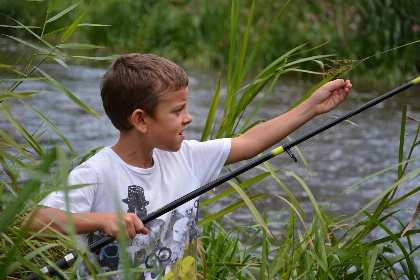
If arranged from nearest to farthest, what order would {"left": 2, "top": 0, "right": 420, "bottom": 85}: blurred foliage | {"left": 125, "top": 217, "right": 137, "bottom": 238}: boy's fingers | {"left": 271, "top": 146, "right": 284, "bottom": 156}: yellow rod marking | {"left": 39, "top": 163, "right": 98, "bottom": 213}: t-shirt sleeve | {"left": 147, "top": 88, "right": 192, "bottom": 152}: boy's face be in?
{"left": 125, "top": 217, "right": 137, "bottom": 238}: boy's fingers
{"left": 39, "top": 163, "right": 98, "bottom": 213}: t-shirt sleeve
{"left": 271, "top": 146, "right": 284, "bottom": 156}: yellow rod marking
{"left": 147, "top": 88, "right": 192, "bottom": 152}: boy's face
{"left": 2, "top": 0, "right": 420, "bottom": 85}: blurred foliage

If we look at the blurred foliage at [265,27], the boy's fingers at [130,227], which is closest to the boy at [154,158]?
the boy's fingers at [130,227]

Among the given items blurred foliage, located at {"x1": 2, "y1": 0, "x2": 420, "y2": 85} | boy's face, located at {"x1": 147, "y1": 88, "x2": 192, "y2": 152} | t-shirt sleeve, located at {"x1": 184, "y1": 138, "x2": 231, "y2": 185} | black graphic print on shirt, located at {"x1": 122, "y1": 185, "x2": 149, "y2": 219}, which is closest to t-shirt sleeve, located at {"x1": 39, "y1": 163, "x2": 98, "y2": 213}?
black graphic print on shirt, located at {"x1": 122, "y1": 185, "x2": 149, "y2": 219}

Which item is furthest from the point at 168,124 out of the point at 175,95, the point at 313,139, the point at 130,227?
the point at 313,139

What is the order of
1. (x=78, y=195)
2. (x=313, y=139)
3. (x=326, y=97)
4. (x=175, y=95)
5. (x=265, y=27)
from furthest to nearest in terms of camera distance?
(x=265, y=27)
(x=313, y=139)
(x=326, y=97)
(x=175, y=95)
(x=78, y=195)

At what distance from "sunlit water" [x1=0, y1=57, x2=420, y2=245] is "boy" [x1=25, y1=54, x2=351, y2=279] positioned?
117cm

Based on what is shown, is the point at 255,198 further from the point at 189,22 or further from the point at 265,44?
the point at 189,22

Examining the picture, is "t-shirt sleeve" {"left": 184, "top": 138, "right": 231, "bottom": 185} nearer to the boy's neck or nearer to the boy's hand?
the boy's neck

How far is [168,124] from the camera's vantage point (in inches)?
89.4

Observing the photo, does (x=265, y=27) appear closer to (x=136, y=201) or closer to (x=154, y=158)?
(x=154, y=158)

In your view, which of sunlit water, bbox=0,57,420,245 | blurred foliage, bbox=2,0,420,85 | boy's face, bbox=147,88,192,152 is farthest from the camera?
blurred foliage, bbox=2,0,420,85

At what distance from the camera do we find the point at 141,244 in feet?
7.25

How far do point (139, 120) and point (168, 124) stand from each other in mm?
95

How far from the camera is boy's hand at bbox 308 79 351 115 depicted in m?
2.39

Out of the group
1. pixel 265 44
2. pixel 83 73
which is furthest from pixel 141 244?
pixel 265 44
